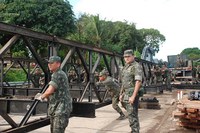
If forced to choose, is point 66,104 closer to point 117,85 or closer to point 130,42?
point 117,85

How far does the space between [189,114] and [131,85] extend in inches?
65.7

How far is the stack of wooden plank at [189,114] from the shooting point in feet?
19.7

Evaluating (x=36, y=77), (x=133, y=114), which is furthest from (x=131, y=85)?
(x=36, y=77)

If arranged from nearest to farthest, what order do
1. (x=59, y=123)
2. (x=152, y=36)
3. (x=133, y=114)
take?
(x=59, y=123), (x=133, y=114), (x=152, y=36)

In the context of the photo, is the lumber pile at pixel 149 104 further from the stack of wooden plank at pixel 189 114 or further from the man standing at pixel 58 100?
the man standing at pixel 58 100

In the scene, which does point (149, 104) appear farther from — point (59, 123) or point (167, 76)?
point (167, 76)

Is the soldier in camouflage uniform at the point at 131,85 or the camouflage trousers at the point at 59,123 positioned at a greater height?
the soldier in camouflage uniform at the point at 131,85

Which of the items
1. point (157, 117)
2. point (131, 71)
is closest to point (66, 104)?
point (131, 71)

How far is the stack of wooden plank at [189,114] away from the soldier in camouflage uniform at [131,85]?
4.53ft

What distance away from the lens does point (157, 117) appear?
341 inches

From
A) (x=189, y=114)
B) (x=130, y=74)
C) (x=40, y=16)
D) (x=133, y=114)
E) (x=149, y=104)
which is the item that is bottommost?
(x=149, y=104)

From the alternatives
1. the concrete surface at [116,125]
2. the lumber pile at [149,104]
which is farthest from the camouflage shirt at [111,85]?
the lumber pile at [149,104]

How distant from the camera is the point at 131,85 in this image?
536 cm

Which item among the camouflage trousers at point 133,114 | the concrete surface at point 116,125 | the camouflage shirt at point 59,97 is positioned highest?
the camouflage shirt at point 59,97
